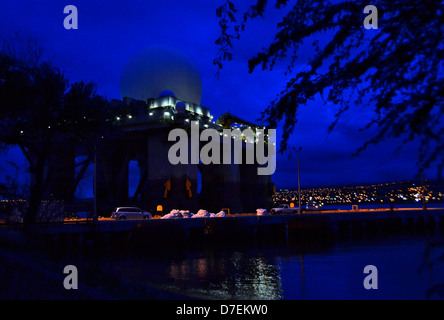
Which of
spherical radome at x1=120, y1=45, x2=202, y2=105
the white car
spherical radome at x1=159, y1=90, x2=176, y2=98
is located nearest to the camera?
the white car

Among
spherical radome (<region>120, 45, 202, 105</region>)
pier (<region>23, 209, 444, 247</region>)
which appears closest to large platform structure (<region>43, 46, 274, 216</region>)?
spherical radome (<region>120, 45, 202, 105</region>)

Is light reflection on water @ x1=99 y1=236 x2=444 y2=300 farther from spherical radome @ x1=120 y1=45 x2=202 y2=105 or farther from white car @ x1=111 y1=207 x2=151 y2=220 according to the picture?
spherical radome @ x1=120 y1=45 x2=202 y2=105

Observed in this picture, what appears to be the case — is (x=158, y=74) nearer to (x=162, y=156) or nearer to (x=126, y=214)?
(x=162, y=156)

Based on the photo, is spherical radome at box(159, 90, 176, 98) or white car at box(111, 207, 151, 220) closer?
white car at box(111, 207, 151, 220)

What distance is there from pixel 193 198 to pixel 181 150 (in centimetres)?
831

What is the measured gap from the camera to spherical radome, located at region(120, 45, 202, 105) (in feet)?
251

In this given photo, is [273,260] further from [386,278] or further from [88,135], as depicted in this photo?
[88,135]

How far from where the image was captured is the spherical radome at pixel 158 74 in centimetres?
7650

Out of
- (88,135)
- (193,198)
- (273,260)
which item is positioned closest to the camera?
(88,135)

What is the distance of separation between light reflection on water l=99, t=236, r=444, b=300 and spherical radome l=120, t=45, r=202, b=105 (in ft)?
133
